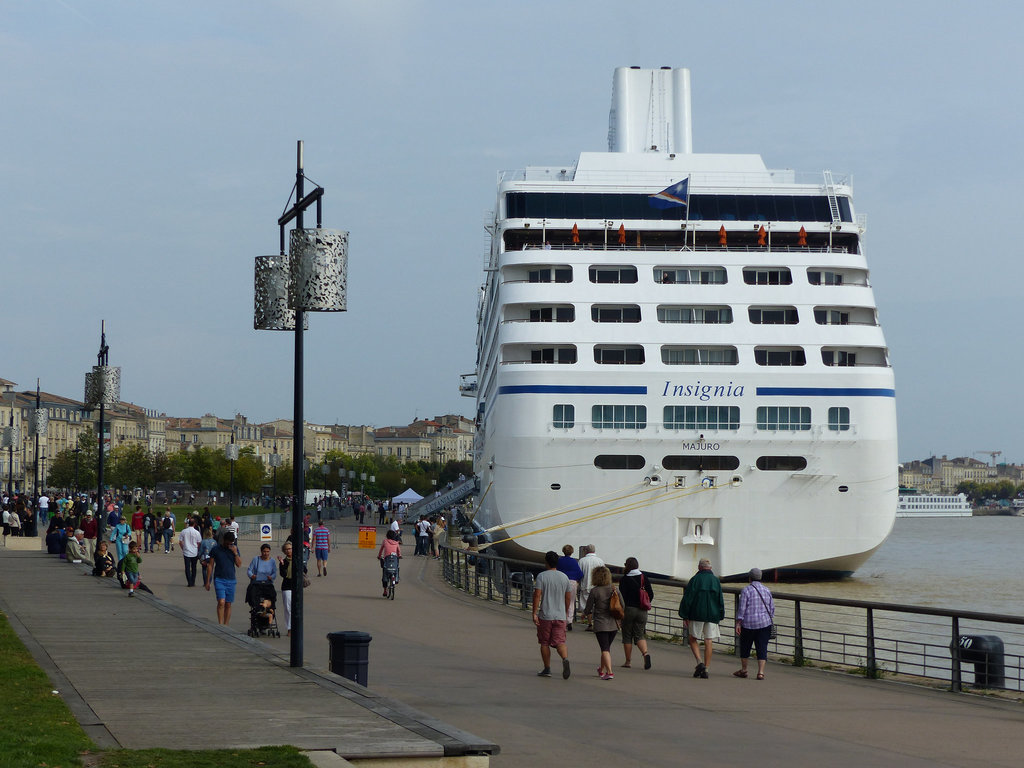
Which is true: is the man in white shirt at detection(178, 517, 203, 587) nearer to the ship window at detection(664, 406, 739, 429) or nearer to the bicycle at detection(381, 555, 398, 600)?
the bicycle at detection(381, 555, 398, 600)

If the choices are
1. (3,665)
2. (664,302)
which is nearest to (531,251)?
(664,302)

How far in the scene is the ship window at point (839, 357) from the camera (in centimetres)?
3612

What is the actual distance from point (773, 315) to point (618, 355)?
15.3 ft

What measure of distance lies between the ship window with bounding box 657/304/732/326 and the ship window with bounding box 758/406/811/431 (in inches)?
131

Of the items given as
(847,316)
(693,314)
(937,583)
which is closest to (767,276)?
(847,316)

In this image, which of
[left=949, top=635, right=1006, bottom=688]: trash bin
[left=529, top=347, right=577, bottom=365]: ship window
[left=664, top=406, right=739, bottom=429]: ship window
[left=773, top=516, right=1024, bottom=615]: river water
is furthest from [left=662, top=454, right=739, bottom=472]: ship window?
[left=949, top=635, right=1006, bottom=688]: trash bin

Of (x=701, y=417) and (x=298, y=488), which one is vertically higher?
(x=701, y=417)

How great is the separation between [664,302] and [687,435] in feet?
13.8

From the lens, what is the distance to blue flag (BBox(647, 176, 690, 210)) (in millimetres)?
38344

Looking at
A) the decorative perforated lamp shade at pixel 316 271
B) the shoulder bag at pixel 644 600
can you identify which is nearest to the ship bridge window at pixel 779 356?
the shoulder bag at pixel 644 600

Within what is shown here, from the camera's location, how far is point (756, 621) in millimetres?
15977

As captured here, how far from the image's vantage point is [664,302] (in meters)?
36.4

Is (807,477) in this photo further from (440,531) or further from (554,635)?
(440,531)

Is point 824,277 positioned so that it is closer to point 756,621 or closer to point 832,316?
point 832,316
